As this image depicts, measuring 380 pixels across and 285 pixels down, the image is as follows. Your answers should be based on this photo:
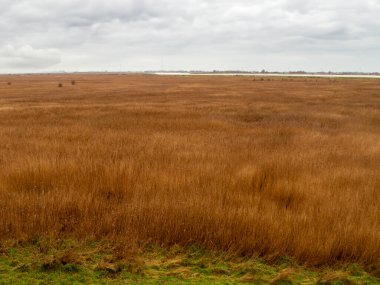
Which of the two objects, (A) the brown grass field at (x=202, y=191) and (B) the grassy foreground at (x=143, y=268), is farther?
(A) the brown grass field at (x=202, y=191)

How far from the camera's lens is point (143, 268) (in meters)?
4.35

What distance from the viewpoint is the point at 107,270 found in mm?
4289

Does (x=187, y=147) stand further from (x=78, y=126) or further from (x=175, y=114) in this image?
(x=175, y=114)

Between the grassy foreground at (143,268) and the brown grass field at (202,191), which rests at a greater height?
the brown grass field at (202,191)

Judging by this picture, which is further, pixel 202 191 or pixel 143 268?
pixel 202 191

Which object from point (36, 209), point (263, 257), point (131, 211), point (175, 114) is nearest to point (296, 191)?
point (263, 257)

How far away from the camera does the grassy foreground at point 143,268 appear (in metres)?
4.13

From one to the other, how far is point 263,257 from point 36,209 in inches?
138

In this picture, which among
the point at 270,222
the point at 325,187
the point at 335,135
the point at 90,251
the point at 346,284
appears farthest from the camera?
the point at 335,135

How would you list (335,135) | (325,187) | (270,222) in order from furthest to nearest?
(335,135) < (325,187) < (270,222)

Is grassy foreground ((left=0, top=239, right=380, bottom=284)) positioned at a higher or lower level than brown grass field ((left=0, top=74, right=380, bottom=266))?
lower

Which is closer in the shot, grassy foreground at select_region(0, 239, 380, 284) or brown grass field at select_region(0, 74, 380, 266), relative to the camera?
grassy foreground at select_region(0, 239, 380, 284)

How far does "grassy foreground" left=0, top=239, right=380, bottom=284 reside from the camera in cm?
413

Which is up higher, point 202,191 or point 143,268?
point 202,191
